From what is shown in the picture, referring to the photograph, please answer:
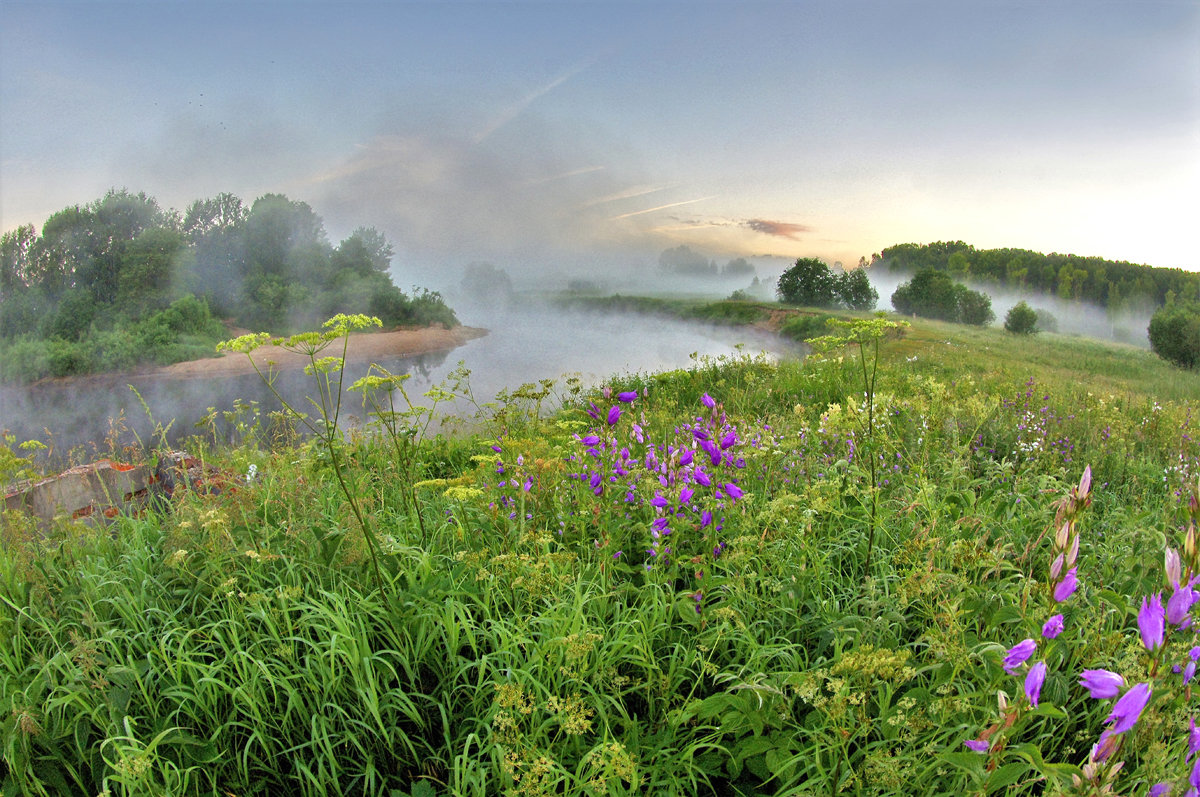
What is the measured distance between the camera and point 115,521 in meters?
4.36

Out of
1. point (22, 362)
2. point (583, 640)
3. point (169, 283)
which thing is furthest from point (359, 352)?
point (583, 640)

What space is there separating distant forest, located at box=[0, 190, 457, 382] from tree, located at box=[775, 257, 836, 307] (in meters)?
17.2

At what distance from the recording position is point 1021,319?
3052 cm

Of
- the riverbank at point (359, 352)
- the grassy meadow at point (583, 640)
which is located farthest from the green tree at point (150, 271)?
the grassy meadow at point (583, 640)

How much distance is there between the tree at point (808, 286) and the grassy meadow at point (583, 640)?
2706 cm

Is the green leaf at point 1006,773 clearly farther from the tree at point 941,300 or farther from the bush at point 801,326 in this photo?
the tree at point 941,300

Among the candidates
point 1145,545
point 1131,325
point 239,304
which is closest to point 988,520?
point 1145,545

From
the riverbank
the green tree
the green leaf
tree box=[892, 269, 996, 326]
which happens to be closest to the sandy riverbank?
the riverbank

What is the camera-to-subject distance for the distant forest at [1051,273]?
28.2 m

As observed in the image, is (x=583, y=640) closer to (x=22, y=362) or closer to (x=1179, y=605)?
(x=1179, y=605)

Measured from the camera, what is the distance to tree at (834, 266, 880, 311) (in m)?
30.4

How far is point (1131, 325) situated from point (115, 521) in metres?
31.5

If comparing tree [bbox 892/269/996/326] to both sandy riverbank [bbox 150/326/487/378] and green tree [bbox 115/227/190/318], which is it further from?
green tree [bbox 115/227/190/318]

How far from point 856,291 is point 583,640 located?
32193 mm
